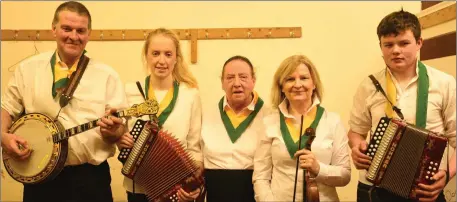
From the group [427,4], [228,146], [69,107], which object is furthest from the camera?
[427,4]

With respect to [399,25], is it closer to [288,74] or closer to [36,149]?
[288,74]

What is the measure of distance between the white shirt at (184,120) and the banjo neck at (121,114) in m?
0.28

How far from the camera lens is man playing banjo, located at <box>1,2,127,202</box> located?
2306mm

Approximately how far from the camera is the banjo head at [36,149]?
2.20m

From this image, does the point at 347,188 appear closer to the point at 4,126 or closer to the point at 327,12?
the point at 327,12

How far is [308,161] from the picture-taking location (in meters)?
2.13

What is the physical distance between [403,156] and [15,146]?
2.06m

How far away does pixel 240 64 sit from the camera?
260 centimetres

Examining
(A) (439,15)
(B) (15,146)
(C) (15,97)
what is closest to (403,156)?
(A) (439,15)

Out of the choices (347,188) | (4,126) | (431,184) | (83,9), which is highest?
(83,9)

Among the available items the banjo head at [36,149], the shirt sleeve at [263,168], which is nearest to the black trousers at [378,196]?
the shirt sleeve at [263,168]

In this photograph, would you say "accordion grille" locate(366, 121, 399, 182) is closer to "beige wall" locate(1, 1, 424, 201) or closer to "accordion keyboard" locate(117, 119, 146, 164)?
"accordion keyboard" locate(117, 119, 146, 164)

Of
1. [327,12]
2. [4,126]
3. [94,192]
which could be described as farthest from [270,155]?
[327,12]

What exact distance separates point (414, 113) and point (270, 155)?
2.73 ft
